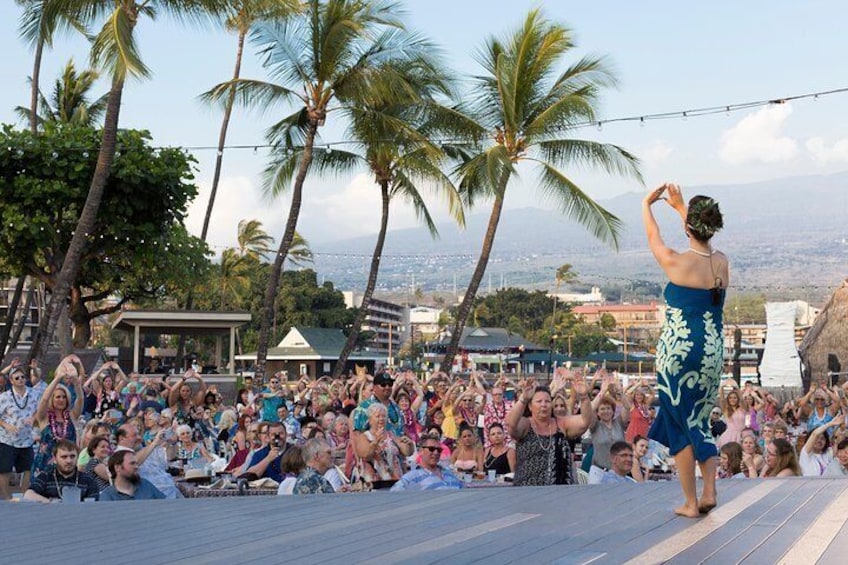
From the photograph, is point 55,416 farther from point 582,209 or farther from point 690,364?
point 582,209

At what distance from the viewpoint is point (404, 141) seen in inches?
1271

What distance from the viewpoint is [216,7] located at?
2109cm

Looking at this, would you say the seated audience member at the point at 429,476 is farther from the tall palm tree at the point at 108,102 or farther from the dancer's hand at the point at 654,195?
the tall palm tree at the point at 108,102

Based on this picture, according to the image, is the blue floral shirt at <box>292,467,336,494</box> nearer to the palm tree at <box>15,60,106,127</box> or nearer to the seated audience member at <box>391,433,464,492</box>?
the seated audience member at <box>391,433,464,492</box>

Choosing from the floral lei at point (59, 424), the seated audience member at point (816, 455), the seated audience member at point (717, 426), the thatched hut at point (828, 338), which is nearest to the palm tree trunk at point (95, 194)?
the floral lei at point (59, 424)

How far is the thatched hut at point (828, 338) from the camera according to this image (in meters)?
35.3

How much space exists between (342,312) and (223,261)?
29.5 m

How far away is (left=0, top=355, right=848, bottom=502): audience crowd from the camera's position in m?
8.84

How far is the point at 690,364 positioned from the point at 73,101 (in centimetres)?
3942

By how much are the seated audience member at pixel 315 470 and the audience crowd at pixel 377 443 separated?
0.01 m

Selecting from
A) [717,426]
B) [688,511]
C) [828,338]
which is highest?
[828,338]

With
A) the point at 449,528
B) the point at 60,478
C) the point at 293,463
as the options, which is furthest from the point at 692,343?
the point at 60,478

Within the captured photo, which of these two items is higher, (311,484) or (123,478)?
(123,478)

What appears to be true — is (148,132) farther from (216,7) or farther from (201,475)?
(201,475)
